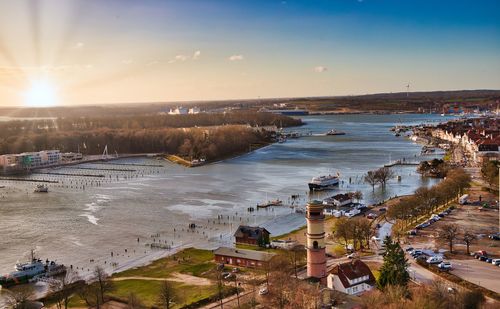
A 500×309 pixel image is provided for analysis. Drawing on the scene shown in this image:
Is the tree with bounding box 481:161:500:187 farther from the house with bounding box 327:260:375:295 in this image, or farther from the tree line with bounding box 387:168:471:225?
the house with bounding box 327:260:375:295

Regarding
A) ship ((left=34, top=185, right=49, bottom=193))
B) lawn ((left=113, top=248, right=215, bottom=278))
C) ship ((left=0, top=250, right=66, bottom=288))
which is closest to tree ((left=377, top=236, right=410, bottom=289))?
lawn ((left=113, top=248, right=215, bottom=278))

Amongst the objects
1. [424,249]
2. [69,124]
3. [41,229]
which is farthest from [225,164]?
[69,124]

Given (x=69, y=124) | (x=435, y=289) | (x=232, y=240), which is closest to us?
(x=435, y=289)

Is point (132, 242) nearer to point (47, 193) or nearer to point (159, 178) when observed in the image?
point (47, 193)

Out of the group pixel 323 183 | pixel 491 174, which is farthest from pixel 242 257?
pixel 491 174

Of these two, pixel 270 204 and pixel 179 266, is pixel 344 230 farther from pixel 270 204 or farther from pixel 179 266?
pixel 270 204

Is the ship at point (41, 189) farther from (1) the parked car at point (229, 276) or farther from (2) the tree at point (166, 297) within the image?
(2) the tree at point (166, 297)
